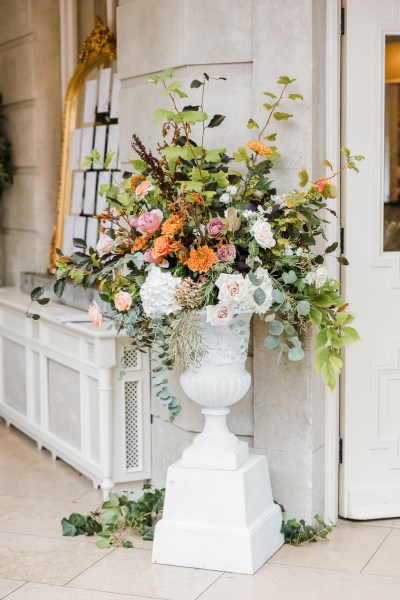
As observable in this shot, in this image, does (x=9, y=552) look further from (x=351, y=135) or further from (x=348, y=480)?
(x=351, y=135)

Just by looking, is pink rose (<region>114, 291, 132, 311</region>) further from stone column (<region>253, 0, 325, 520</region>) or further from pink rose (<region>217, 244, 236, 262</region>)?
stone column (<region>253, 0, 325, 520</region>)

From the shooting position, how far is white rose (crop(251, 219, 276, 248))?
362cm

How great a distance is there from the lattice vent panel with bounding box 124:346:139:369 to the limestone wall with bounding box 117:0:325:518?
1.31ft

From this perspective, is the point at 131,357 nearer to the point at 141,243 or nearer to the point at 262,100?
the point at 141,243

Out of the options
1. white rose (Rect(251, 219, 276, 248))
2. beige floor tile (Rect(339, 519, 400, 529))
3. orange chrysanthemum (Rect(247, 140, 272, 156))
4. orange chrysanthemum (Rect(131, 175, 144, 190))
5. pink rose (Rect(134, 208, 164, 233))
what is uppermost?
orange chrysanthemum (Rect(247, 140, 272, 156))

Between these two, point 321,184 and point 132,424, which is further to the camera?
point 132,424

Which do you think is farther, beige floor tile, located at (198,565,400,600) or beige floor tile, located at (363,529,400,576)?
beige floor tile, located at (363,529,400,576)

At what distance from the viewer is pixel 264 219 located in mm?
3711

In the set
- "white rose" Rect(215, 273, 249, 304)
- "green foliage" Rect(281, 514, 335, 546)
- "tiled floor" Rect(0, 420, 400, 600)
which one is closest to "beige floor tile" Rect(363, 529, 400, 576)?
"tiled floor" Rect(0, 420, 400, 600)

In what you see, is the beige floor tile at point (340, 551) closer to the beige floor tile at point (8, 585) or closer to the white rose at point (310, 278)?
the beige floor tile at point (8, 585)

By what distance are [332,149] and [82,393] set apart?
172cm

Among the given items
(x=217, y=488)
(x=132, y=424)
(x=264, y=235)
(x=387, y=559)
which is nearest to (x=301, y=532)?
(x=387, y=559)

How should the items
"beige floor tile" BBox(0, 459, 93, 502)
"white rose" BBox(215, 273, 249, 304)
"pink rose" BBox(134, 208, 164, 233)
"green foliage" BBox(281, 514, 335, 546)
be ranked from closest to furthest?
1. "white rose" BBox(215, 273, 249, 304)
2. "pink rose" BBox(134, 208, 164, 233)
3. "green foliage" BBox(281, 514, 335, 546)
4. "beige floor tile" BBox(0, 459, 93, 502)

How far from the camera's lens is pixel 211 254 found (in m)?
3.64
